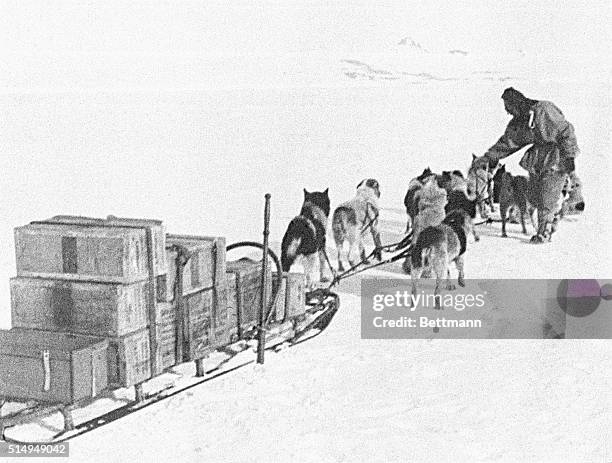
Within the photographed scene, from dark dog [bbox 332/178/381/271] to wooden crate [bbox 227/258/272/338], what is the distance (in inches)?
90.1

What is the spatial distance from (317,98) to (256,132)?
44.2 inches

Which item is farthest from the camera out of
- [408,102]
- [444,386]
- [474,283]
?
[408,102]

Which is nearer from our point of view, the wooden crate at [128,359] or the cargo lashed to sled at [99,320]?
the cargo lashed to sled at [99,320]

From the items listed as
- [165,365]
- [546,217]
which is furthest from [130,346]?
[546,217]

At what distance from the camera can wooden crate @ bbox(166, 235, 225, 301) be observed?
6770 mm

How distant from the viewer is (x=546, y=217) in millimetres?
12078

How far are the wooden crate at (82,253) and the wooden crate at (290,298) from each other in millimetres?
1826

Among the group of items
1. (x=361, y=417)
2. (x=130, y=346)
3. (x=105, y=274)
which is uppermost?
(x=105, y=274)

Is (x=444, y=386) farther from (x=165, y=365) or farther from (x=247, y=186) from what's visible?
(x=247, y=186)

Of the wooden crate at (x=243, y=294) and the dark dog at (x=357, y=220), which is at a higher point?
the dark dog at (x=357, y=220)

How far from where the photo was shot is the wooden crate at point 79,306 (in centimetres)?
631

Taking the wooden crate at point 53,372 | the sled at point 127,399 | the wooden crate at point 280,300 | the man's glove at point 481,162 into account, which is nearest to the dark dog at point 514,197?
the man's glove at point 481,162

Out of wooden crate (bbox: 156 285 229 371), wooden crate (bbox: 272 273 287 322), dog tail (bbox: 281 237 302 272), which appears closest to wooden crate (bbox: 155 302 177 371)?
wooden crate (bbox: 156 285 229 371)

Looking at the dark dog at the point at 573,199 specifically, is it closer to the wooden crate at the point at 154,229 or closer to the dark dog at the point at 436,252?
the dark dog at the point at 436,252
